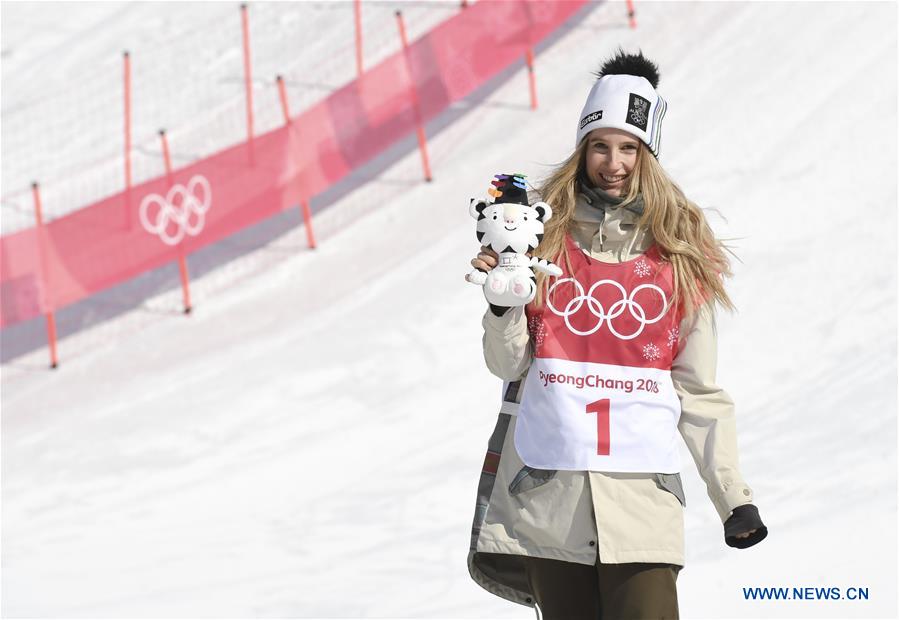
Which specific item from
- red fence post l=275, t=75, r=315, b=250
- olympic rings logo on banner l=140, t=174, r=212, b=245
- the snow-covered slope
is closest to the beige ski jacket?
the snow-covered slope

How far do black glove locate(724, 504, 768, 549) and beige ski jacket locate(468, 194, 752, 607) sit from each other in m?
0.02

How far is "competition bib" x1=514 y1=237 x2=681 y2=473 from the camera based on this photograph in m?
2.75

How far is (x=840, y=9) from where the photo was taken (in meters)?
11.4

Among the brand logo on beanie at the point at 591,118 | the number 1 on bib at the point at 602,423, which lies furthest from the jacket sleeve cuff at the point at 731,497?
the brand logo on beanie at the point at 591,118

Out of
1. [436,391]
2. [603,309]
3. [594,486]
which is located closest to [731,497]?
[594,486]

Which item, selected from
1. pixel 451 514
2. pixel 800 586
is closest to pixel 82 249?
pixel 451 514

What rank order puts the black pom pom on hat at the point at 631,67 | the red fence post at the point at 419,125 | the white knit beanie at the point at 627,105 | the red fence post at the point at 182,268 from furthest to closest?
the red fence post at the point at 419,125 < the red fence post at the point at 182,268 < the black pom pom on hat at the point at 631,67 < the white knit beanie at the point at 627,105

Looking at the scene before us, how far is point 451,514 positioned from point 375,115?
4711 mm

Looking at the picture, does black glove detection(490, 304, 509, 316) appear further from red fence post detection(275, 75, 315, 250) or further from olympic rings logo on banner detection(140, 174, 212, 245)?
red fence post detection(275, 75, 315, 250)

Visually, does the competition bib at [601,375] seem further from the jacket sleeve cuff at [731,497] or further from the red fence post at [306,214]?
the red fence post at [306,214]

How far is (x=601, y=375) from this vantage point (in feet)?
9.09

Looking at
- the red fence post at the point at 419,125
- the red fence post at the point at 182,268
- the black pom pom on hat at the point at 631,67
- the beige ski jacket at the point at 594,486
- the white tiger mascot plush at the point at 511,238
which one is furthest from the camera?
the red fence post at the point at 419,125

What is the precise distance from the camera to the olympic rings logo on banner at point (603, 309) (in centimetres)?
277

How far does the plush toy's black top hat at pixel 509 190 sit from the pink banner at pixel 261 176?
260 inches
